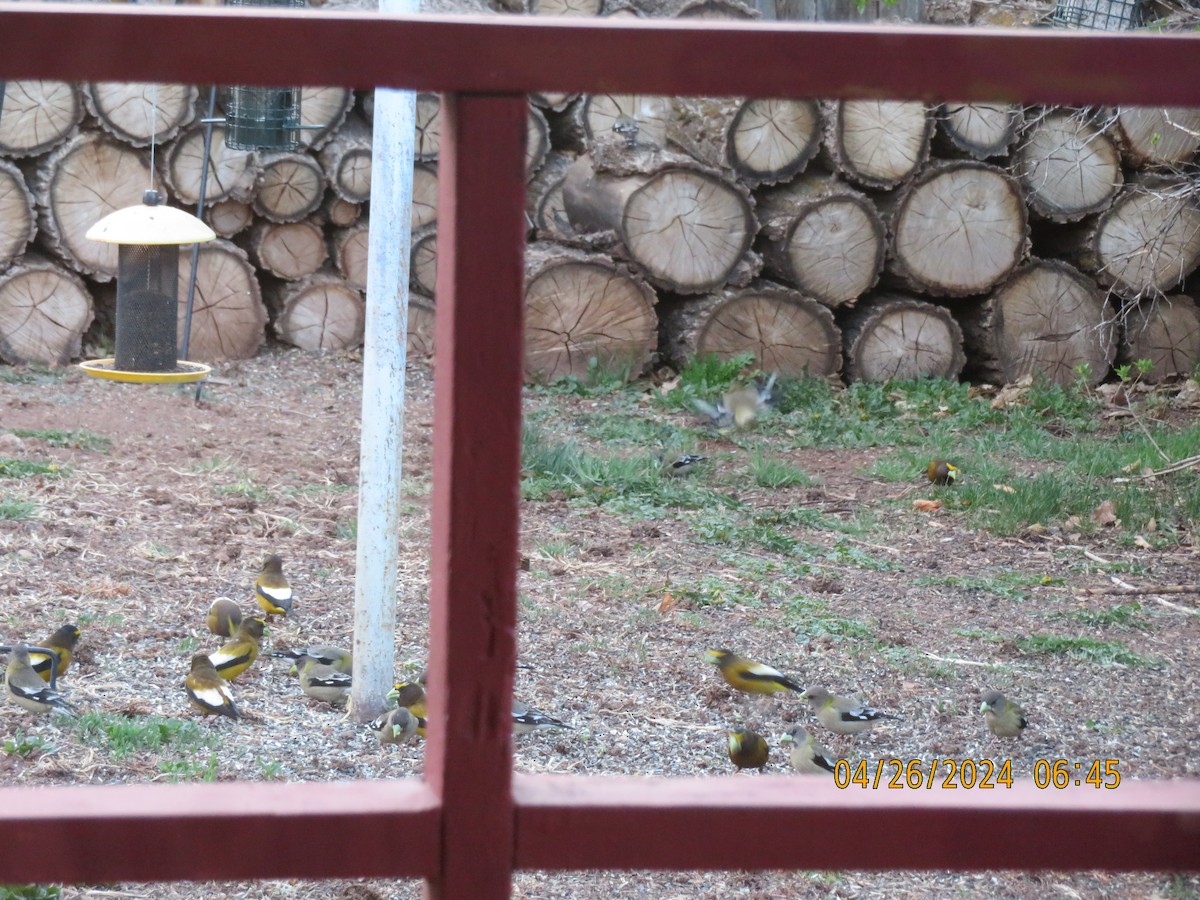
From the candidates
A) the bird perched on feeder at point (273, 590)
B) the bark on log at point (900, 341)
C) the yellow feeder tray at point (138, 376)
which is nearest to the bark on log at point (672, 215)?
the bark on log at point (900, 341)

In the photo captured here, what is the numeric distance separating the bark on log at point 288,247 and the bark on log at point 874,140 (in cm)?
360

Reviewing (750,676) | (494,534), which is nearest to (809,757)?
(750,676)

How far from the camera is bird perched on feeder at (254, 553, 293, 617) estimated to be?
14.8 feet

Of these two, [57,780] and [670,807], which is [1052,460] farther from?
[670,807]

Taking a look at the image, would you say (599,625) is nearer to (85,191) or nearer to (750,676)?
(750,676)

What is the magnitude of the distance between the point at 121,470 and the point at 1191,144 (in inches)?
286

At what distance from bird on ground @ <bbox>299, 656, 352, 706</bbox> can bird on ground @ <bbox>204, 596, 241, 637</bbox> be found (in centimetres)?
35

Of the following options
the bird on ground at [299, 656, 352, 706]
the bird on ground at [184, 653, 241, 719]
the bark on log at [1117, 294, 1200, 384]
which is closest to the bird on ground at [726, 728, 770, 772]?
the bird on ground at [299, 656, 352, 706]

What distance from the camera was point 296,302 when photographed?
910cm

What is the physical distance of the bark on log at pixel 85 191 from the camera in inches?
326

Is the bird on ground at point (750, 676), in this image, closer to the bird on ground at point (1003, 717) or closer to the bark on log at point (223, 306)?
the bird on ground at point (1003, 717)

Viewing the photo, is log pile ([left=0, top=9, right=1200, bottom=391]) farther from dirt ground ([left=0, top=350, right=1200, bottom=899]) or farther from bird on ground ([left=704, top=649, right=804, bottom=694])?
bird on ground ([left=704, top=649, right=804, bottom=694])

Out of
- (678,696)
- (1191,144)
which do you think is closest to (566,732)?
(678,696)

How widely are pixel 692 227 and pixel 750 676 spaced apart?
4.99 meters
